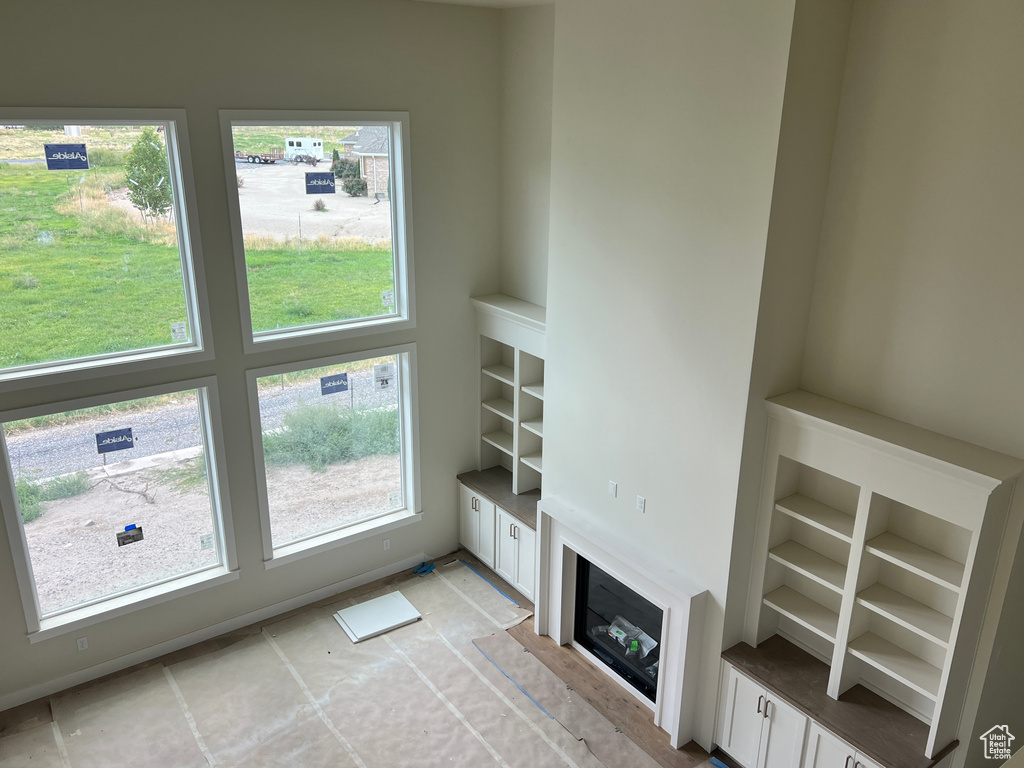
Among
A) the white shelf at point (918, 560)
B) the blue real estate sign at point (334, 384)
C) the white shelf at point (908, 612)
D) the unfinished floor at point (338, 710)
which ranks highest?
the blue real estate sign at point (334, 384)

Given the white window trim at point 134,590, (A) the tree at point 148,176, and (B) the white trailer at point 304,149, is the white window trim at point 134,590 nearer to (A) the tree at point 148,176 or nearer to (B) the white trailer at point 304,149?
(A) the tree at point 148,176

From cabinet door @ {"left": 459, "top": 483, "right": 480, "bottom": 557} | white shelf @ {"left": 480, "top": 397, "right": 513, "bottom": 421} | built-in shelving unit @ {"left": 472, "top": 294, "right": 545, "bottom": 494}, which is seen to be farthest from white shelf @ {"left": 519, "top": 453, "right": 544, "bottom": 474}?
cabinet door @ {"left": 459, "top": 483, "right": 480, "bottom": 557}

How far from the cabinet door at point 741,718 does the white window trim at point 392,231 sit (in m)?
3.68

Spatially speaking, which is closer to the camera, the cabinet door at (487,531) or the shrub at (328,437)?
the shrub at (328,437)

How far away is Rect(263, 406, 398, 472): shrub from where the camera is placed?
6008mm

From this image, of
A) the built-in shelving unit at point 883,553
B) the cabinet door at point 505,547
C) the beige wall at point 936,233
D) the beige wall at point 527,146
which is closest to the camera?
the beige wall at point 936,233

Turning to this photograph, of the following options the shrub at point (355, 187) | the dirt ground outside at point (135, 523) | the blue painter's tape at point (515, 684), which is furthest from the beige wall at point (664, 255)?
the dirt ground outside at point (135, 523)

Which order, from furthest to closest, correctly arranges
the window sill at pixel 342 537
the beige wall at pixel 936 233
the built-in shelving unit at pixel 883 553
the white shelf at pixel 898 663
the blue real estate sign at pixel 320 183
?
1. the window sill at pixel 342 537
2. the blue real estate sign at pixel 320 183
3. the white shelf at pixel 898 663
4. the built-in shelving unit at pixel 883 553
5. the beige wall at pixel 936 233

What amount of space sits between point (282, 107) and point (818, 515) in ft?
14.7

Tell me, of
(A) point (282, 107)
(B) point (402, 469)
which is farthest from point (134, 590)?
(A) point (282, 107)

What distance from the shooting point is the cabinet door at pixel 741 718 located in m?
4.54

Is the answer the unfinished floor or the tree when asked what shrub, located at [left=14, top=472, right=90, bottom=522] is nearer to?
the unfinished floor

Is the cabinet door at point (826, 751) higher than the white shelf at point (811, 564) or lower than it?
lower

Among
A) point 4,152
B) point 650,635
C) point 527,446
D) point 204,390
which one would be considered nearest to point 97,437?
point 204,390
